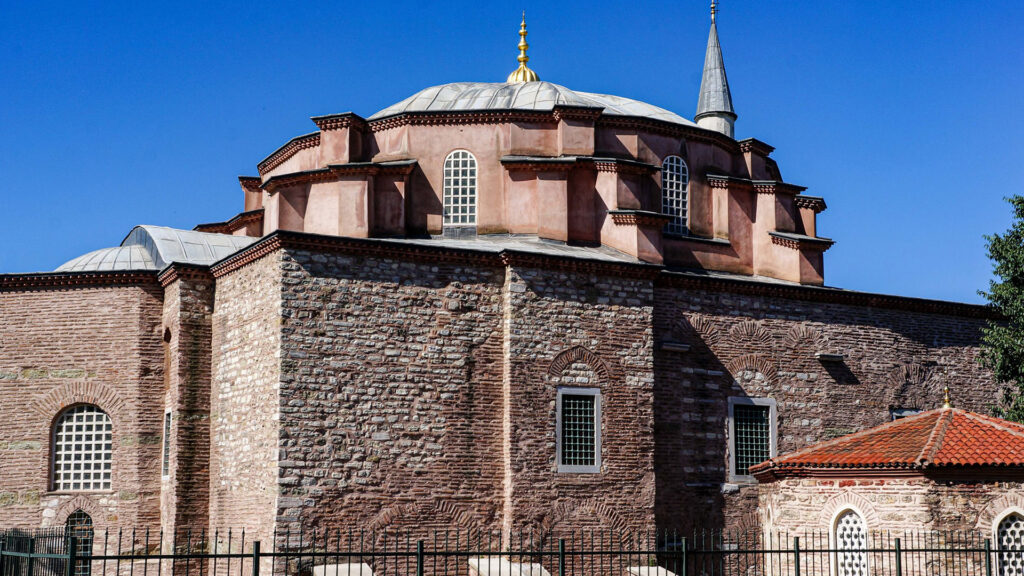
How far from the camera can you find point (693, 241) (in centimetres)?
2003

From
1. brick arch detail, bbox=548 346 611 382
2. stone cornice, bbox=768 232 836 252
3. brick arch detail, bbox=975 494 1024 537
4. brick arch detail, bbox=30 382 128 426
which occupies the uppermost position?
stone cornice, bbox=768 232 836 252

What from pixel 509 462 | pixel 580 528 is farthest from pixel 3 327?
pixel 580 528

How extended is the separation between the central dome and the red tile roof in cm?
699

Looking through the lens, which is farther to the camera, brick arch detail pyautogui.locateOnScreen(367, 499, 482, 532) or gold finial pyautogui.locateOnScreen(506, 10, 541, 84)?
gold finial pyautogui.locateOnScreen(506, 10, 541, 84)

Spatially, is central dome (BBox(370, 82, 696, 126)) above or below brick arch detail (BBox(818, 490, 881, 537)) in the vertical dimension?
above

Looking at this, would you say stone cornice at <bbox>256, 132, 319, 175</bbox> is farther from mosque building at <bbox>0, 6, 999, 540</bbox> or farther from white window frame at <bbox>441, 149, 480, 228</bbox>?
white window frame at <bbox>441, 149, 480, 228</bbox>

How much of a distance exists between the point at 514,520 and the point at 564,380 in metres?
2.18

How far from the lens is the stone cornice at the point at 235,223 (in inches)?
824

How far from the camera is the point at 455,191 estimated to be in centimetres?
1906

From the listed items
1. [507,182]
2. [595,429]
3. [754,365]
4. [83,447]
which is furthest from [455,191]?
[83,447]

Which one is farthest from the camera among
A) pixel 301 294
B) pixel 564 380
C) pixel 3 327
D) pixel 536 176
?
pixel 536 176

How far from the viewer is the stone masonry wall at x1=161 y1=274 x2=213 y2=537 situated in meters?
16.6

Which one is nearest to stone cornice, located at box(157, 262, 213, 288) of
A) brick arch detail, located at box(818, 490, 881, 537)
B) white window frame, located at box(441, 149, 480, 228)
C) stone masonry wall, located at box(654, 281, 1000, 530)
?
white window frame, located at box(441, 149, 480, 228)

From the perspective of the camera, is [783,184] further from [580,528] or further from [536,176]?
[580,528]
